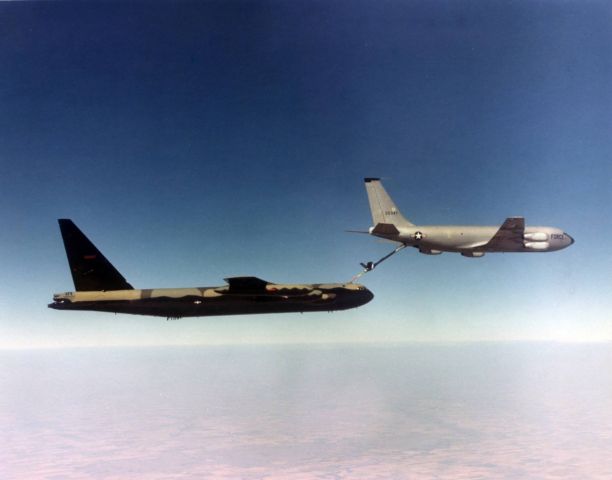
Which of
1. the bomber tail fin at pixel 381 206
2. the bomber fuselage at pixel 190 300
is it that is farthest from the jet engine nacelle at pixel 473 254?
the bomber fuselage at pixel 190 300

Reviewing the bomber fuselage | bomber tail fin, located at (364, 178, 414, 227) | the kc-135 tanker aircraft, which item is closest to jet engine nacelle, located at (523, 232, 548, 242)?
the kc-135 tanker aircraft

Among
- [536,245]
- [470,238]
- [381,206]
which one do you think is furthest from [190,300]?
[536,245]

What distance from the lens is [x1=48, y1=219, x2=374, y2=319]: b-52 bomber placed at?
26219 millimetres

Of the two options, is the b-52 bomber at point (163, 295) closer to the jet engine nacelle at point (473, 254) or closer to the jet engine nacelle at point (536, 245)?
the jet engine nacelle at point (473, 254)

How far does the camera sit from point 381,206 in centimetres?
3294

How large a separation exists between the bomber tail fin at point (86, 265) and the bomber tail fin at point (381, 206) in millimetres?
16645

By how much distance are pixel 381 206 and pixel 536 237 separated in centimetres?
1006

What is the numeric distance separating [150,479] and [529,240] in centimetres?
10642

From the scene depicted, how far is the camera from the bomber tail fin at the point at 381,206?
32750 millimetres

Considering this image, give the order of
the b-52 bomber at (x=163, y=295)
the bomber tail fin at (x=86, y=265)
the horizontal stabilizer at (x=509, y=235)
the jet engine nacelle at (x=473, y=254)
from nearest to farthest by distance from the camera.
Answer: the b-52 bomber at (x=163, y=295), the bomber tail fin at (x=86, y=265), the horizontal stabilizer at (x=509, y=235), the jet engine nacelle at (x=473, y=254)

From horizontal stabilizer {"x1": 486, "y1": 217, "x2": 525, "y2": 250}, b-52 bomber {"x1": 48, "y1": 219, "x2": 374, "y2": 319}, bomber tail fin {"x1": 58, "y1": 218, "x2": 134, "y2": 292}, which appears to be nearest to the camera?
b-52 bomber {"x1": 48, "y1": 219, "x2": 374, "y2": 319}

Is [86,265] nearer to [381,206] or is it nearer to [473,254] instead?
[381,206]

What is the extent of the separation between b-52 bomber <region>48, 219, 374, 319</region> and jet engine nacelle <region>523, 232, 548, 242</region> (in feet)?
43.1

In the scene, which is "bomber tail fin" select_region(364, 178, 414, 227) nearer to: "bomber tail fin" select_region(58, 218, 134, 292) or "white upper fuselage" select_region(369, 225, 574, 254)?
"white upper fuselage" select_region(369, 225, 574, 254)
